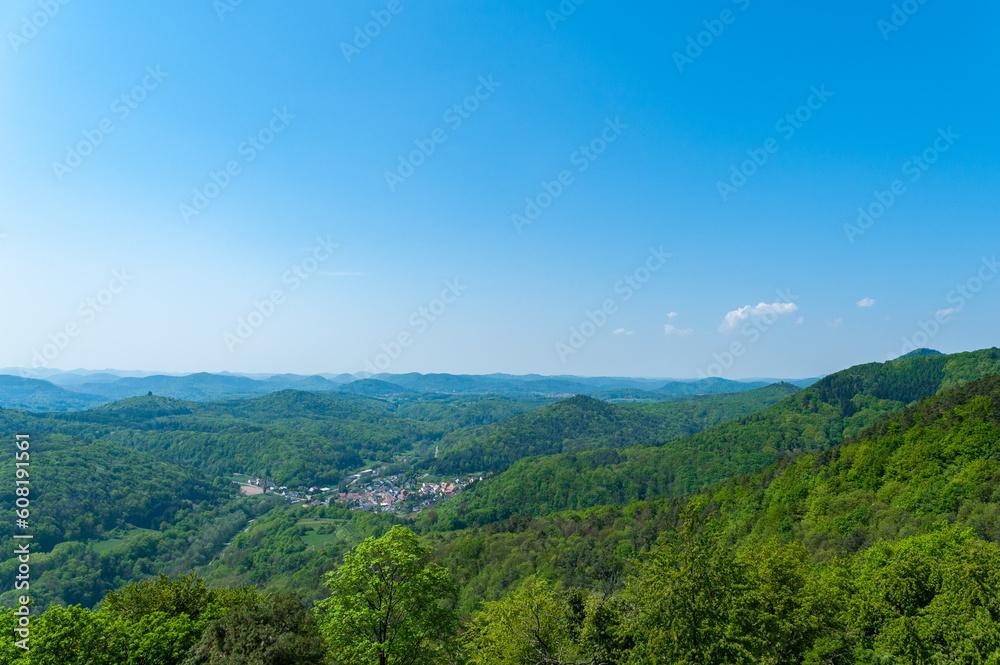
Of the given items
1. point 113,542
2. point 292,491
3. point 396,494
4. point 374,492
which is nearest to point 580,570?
point 396,494

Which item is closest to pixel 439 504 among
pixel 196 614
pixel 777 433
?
pixel 777 433

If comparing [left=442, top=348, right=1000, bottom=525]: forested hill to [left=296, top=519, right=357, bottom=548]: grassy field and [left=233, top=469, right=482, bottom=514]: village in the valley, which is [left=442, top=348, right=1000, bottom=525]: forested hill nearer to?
[left=233, top=469, right=482, bottom=514]: village in the valley

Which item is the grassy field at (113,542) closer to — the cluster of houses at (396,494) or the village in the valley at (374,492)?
the village in the valley at (374,492)

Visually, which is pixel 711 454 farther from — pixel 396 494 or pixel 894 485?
pixel 396 494

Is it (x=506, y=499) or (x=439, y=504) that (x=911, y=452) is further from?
(x=439, y=504)

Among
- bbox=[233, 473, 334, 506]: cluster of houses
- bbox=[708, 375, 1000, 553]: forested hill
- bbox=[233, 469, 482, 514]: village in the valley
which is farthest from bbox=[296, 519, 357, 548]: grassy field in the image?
bbox=[708, 375, 1000, 553]: forested hill
